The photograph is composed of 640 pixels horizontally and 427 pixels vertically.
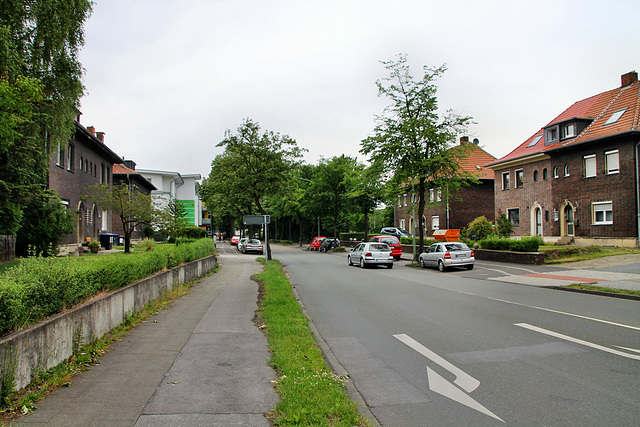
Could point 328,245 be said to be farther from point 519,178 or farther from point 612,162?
point 612,162

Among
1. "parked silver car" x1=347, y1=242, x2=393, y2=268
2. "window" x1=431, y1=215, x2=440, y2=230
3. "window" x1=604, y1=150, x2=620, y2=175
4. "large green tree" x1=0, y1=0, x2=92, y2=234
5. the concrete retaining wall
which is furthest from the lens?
"window" x1=431, y1=215, x2=440, y2=230

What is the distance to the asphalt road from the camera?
4332 millimetres

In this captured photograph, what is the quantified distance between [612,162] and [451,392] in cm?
2706

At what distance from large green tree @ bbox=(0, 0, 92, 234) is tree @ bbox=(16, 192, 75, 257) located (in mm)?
2714

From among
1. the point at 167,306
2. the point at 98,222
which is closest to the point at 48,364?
the point at 167,306

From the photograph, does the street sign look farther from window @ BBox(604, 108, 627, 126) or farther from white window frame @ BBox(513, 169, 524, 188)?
white window frame @ BBox(513, 169, 524, 188)

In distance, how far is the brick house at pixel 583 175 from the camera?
25.3m

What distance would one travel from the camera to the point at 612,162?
26328mm

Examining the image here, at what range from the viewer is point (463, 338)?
7477mm

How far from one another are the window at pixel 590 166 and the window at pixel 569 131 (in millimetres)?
2949

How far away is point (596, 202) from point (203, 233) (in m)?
27.7

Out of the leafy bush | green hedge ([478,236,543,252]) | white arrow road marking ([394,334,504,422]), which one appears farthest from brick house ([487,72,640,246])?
white arrow road marking ([394,334,504,422])

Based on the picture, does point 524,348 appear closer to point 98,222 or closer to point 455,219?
point 98,222

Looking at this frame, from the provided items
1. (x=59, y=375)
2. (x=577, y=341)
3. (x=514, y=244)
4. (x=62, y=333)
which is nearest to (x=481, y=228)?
(x=514, y=244)
